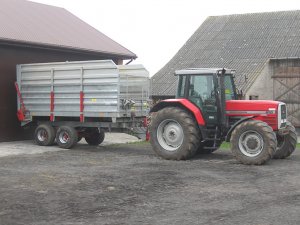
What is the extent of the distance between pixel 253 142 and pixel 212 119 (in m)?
1.23

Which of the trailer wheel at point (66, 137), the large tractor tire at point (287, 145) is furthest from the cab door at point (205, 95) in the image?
the trailer wheel at point (66, 137)

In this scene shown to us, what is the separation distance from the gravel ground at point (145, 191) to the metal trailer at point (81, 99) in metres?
1.88

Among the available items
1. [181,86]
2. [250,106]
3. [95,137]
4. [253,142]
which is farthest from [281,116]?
[95,137]

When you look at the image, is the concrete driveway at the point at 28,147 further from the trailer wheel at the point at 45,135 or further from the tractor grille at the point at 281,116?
the tractor grille at the point at 281,116

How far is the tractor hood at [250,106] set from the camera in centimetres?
1215

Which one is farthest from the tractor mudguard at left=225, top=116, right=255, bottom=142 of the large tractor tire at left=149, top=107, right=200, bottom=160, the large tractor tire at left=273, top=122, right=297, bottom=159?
the large tractor tire at left=273, top=122, right=297, bottom=159

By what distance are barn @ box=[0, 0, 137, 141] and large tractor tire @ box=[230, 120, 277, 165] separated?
26.3 feet

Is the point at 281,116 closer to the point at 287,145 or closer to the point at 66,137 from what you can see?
the point at 287,145

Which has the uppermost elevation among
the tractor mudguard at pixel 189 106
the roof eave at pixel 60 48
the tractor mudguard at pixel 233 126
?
the roof eave at pixel 60 48

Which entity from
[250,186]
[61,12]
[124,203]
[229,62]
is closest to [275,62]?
[229,62]

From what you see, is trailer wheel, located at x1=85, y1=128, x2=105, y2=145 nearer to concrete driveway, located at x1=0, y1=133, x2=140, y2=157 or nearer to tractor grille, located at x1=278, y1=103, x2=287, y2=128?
concrete driveway, located at x1=0, y1=133, x2=140, y2=157

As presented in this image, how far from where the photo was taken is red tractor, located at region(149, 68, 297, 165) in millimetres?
11773

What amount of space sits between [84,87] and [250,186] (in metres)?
7.12

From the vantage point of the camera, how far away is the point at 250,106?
12328 millimetres
